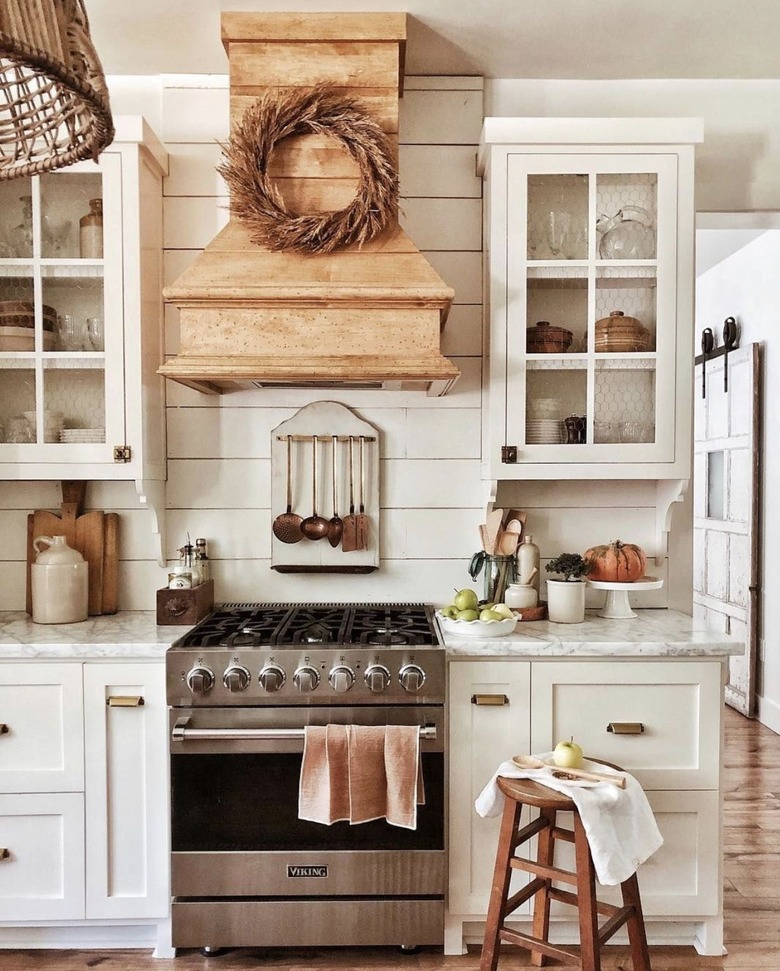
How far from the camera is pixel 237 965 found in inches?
86.0

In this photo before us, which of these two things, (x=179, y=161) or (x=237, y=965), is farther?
(x=179, y=161)

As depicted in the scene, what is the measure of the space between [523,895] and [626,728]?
20.9 inches

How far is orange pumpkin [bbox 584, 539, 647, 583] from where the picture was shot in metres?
2.54

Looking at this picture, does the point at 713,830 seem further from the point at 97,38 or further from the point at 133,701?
the point at 97,38

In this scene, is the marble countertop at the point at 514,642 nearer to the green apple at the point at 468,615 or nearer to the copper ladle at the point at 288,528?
the green apple at the point at 468,615

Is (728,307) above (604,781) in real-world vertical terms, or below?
above

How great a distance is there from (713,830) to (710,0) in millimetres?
2420

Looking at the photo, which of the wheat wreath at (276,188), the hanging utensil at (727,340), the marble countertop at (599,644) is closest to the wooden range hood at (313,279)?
the wheat wreath at (276,188)

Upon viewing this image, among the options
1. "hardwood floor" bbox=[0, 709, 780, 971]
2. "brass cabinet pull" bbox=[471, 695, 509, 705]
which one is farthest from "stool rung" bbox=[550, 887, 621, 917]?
"brass cabinet pull" bbox=[471, 695, 509, 705]

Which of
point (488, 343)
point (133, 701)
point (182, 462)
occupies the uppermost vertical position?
point (488, 343)

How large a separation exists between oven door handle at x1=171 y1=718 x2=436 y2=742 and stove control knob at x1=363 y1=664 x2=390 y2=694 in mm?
161

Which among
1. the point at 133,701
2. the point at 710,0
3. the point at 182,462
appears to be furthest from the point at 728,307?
the point at 133,701

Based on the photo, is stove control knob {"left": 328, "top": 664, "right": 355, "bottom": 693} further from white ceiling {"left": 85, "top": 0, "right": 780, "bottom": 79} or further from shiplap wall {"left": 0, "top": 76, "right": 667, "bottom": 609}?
white ceiling {"left": 85, "top": 0, "right": 780, "bottom": 79}

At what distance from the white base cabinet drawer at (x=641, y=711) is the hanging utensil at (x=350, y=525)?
0.80 m
